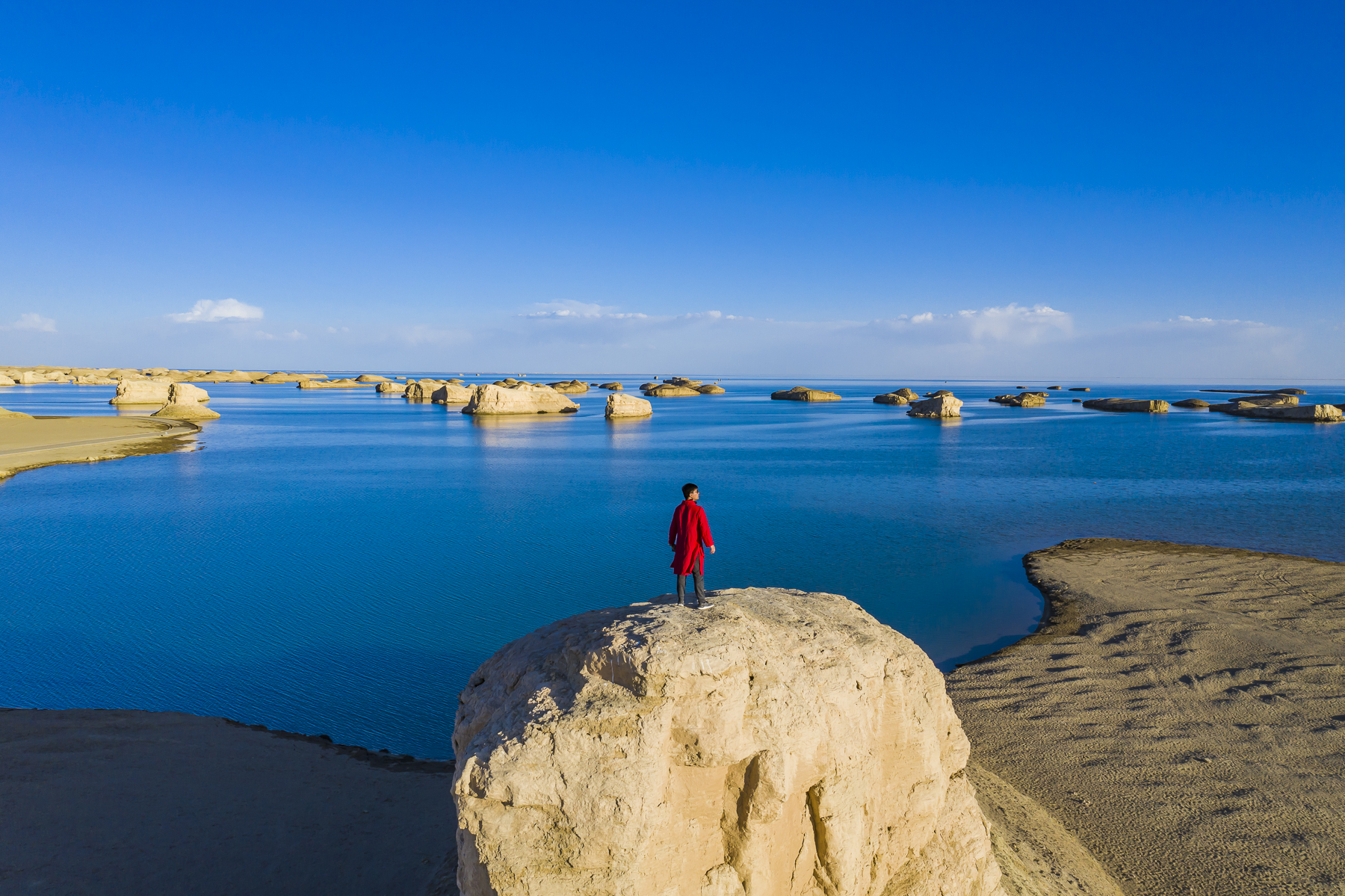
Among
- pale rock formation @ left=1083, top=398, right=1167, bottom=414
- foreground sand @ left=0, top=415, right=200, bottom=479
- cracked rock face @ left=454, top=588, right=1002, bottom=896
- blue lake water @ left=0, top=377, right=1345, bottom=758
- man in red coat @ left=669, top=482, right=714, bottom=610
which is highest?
pale rock formation @ left=1083, top=398, right=1167, bottom=414

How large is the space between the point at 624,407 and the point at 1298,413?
77409mm

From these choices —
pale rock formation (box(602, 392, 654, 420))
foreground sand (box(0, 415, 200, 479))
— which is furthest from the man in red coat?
pale rock formation (box(602, 392, 654, 420))

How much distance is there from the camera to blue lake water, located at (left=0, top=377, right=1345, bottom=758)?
13227mm

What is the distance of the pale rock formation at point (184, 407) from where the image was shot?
7225cm

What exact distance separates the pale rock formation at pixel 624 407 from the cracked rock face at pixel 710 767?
73112 millimetres

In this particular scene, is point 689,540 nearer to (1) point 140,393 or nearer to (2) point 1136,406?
(1) point 140,393

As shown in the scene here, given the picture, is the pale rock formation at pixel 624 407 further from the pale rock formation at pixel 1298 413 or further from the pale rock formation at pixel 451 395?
the pale rock formation at pixel 1298 413

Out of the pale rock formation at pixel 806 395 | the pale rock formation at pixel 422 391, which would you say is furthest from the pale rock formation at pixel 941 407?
the pale rock formation at pixel 422 391

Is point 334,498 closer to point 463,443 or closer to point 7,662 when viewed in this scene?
point 7,662

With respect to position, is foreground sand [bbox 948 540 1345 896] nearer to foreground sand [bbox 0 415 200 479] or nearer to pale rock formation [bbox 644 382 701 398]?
foreground sand [bbox 0 415 200 479]

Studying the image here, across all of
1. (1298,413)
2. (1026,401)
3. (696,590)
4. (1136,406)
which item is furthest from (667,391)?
(696,590)

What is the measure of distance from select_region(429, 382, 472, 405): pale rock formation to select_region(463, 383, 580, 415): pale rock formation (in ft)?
54.4

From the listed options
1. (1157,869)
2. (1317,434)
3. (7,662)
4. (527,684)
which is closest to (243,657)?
(7,662)

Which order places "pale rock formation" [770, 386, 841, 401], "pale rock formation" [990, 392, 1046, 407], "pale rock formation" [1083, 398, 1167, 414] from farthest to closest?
"pale rock formation" [770, 386, 841, 401] < "pale rock formation" [990, 392, 1046, 407] < "pale rock formation" [1083, 398, 1167, 414]
